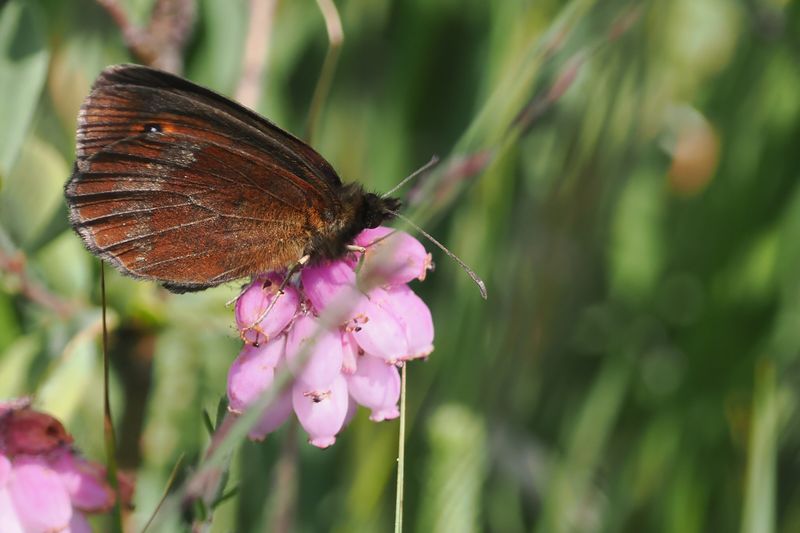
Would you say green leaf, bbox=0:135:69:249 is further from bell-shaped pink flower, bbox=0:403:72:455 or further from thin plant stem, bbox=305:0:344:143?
bell-shaped pink flower, bbox=0:403:72:455

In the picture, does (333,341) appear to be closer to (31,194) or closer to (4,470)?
(4,470)

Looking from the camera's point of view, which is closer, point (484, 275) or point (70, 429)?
point (70, 429)

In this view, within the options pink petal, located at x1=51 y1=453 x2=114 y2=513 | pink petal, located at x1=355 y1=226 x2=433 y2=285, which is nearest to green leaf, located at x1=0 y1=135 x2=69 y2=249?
pink petal, located at x1=51 y1=453 x2=114 y2=513

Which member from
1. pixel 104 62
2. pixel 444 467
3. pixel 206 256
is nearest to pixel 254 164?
pixel 206 256

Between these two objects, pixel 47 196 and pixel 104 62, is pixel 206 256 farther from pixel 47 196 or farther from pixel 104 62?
pixel 104 62

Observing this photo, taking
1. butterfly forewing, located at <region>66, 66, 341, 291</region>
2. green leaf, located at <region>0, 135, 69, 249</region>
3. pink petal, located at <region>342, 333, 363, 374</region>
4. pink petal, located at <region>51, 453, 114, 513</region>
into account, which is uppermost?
green leaf, located at <region>0, 135, 69, 249</region>
